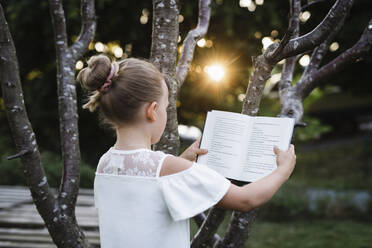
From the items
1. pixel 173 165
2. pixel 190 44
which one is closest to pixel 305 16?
pixel 190 44

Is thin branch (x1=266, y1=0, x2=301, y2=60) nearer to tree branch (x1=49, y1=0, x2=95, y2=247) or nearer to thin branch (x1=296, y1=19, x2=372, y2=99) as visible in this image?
thin branch (x1=296, y1=19, x2=372, y2=99)

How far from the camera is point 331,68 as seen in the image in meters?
2.40

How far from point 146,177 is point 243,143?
0.53 metres

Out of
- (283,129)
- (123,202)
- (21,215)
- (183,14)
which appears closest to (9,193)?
(21,215)

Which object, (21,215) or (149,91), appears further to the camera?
(21,215)

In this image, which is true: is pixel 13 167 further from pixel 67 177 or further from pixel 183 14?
pixel 67 177

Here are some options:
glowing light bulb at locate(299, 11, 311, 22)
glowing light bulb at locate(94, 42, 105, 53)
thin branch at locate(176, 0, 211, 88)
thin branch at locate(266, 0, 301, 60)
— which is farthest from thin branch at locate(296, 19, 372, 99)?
glowing light bulb at locate(94, 42, 105, 53)

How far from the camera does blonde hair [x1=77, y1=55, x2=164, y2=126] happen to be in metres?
1.62

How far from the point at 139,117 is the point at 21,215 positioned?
3059 millimetres

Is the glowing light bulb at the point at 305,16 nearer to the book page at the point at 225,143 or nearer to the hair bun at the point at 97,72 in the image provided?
the book page at the point at 225,143

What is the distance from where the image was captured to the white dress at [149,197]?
5.09 feet

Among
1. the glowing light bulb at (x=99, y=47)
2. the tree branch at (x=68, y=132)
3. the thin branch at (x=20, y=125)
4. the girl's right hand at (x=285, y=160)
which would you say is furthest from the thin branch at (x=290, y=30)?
the glowing light bulb at (x=99, y=47)

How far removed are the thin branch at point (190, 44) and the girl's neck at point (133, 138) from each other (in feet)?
2.54

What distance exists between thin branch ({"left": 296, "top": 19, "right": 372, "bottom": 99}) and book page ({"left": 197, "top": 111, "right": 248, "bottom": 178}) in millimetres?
758
